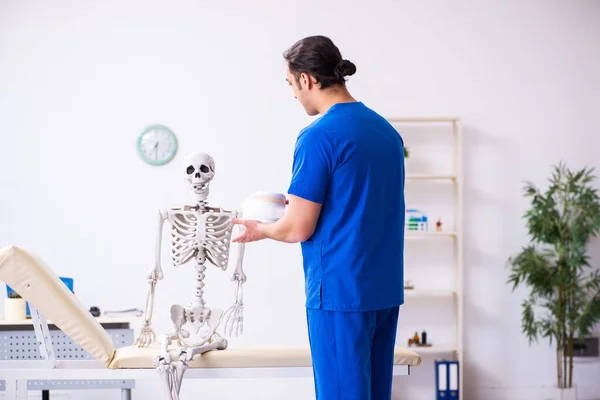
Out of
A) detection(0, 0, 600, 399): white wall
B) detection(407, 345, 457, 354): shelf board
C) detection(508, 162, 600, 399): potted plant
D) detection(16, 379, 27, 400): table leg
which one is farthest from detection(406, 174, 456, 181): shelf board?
detection(16, 379, 27, 400): table leg

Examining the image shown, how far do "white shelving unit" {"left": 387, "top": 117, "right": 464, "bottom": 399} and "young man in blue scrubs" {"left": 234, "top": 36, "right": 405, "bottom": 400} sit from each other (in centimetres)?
286

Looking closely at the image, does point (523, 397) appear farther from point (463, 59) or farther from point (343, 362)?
point (343, 362)

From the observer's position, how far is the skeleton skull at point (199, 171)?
266 cm

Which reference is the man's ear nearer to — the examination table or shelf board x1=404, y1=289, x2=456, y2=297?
the examination table

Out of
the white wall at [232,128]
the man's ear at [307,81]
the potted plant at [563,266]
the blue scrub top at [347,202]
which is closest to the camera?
the blue scrub top at [347,202]

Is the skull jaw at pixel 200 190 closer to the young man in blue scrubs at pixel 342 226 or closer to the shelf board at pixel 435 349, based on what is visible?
the young man in blue scrubs at pixel 342 226

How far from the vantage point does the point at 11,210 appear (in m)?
4.92

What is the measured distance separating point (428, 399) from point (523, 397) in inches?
24.0

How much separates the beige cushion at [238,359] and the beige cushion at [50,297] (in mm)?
86

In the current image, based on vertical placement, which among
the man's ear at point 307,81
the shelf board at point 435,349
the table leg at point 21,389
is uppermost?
the man's ear at point 307,81

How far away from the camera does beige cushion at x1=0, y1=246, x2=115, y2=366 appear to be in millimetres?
2535

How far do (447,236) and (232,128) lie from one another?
1.54m

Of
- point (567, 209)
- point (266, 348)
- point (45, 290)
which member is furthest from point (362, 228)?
point (567, 209)

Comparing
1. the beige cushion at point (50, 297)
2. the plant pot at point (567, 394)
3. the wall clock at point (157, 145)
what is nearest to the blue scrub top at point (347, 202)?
the beige cushion at point (50, 297)
